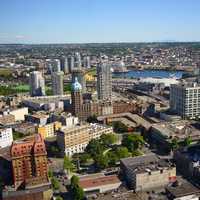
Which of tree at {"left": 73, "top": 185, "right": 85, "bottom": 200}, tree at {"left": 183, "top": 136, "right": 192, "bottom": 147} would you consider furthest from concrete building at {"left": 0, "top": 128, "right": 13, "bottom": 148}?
tree at {"left": 183, "top": 136, "right": 192, "bottom": 147}

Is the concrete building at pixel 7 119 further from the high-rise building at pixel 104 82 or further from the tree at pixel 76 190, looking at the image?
the tree at pixel 76 190

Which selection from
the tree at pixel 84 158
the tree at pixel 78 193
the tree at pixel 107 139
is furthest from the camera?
the tree at pixel 107 139

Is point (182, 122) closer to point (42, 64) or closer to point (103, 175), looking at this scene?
point (103, 175)

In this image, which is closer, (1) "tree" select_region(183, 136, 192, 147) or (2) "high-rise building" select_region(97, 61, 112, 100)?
(1) "tree" select_region(183, 136, 192, 147)

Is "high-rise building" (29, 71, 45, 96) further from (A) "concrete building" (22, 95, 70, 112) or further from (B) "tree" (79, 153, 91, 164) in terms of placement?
(B) "tree" (79, 153, 91, 164)

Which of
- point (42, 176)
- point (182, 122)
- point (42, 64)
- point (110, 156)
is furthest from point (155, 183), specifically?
point (42, 64)

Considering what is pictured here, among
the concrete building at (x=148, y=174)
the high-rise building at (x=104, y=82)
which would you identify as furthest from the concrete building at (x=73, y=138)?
the high-rise building at (x=104, y=82)

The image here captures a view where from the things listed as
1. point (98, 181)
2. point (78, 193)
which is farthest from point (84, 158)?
point (78, 193)
